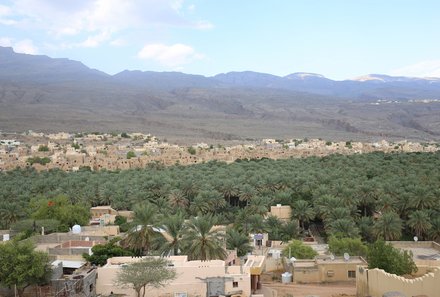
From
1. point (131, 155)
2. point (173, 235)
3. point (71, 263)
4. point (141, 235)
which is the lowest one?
point (131, 155)

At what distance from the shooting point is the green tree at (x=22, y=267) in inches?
826

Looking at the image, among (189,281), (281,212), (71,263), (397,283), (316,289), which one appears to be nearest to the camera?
(397,283)

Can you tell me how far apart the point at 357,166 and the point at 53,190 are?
30.4 meters

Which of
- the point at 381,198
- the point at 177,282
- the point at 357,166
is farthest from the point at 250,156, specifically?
the point at 177,282

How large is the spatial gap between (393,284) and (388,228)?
16.7 m

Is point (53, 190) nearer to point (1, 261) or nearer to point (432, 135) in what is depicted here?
point (1, 261)

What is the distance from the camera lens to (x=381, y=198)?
41.2 metres

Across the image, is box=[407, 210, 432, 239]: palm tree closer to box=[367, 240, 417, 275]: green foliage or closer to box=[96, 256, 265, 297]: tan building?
box=[367, 240, 417, 275]: green foliage

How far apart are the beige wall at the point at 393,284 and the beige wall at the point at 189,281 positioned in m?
4.20

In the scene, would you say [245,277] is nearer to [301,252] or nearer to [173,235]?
[173,235]

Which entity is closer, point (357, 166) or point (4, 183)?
point (4, 183)

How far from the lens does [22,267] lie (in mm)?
20969

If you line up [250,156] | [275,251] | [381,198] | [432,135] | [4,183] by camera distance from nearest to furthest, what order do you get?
[275,251], [381,198], [4,183], [250,156], [432,135]

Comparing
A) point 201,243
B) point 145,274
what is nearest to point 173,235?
point 201,243
